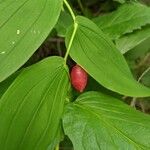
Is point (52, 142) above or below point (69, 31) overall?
below

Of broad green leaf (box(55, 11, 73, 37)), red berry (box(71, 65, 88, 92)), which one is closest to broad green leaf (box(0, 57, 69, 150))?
red berry (box(71, 65, 88, 92))

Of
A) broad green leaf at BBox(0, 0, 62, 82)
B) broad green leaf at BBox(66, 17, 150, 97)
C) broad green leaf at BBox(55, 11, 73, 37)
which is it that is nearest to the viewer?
broad green leaf at BBox(0, 0, 62, 82)

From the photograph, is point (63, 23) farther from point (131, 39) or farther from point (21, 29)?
point (21, 29)

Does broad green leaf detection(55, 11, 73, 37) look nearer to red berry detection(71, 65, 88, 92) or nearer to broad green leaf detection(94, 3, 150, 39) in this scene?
broad green leaf detection(94, 3, 150, 39)

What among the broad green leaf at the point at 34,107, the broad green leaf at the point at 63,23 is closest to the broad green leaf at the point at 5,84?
the broad green leaf at the point at 34,107

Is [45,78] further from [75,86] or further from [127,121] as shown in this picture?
[127,121]

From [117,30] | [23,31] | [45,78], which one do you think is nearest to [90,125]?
[45,78]

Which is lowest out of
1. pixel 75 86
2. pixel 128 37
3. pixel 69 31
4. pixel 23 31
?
pixel 128 37
